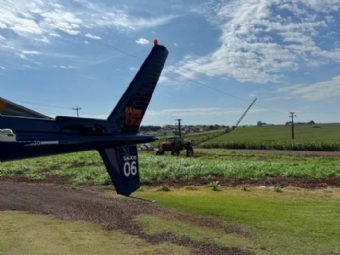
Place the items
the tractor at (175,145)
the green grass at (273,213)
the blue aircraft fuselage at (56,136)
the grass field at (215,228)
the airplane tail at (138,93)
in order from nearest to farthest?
the blue aircraft fuselage at (56,136) < the airplane tail at (138,93) < the grass field at (215,228) < the green grass at (273,213) < the tractor at (175,145)

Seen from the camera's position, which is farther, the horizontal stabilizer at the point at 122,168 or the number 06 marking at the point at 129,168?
the number 06 marking at the point at 129,168

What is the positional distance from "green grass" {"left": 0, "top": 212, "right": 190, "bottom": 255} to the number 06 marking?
2981 millimetres

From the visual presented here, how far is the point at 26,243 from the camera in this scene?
9281 mm

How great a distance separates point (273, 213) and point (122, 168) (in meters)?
8.11

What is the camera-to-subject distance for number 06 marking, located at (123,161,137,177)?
23.1 feet

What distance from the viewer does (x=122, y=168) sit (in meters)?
6.96

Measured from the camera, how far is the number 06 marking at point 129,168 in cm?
703

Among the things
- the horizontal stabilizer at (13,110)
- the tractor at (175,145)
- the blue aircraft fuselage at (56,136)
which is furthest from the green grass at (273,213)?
the tractor at (175,145)

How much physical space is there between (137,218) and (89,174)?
468 inches

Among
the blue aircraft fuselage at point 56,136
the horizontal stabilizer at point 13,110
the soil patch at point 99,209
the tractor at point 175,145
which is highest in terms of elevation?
the horizontal stabilizer at point 13,110

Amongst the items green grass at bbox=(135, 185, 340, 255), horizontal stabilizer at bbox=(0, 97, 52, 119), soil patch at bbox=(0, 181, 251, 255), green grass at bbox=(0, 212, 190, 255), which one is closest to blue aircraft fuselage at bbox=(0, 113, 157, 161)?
horizontal stabilizer at bbox=(0, 97, 52, 119)

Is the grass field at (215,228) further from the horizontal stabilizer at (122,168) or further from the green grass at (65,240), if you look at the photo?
the horizontal stabilizer at (122,168)

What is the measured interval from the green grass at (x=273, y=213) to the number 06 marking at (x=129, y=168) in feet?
13.7

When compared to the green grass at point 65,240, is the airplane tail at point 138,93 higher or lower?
higher
